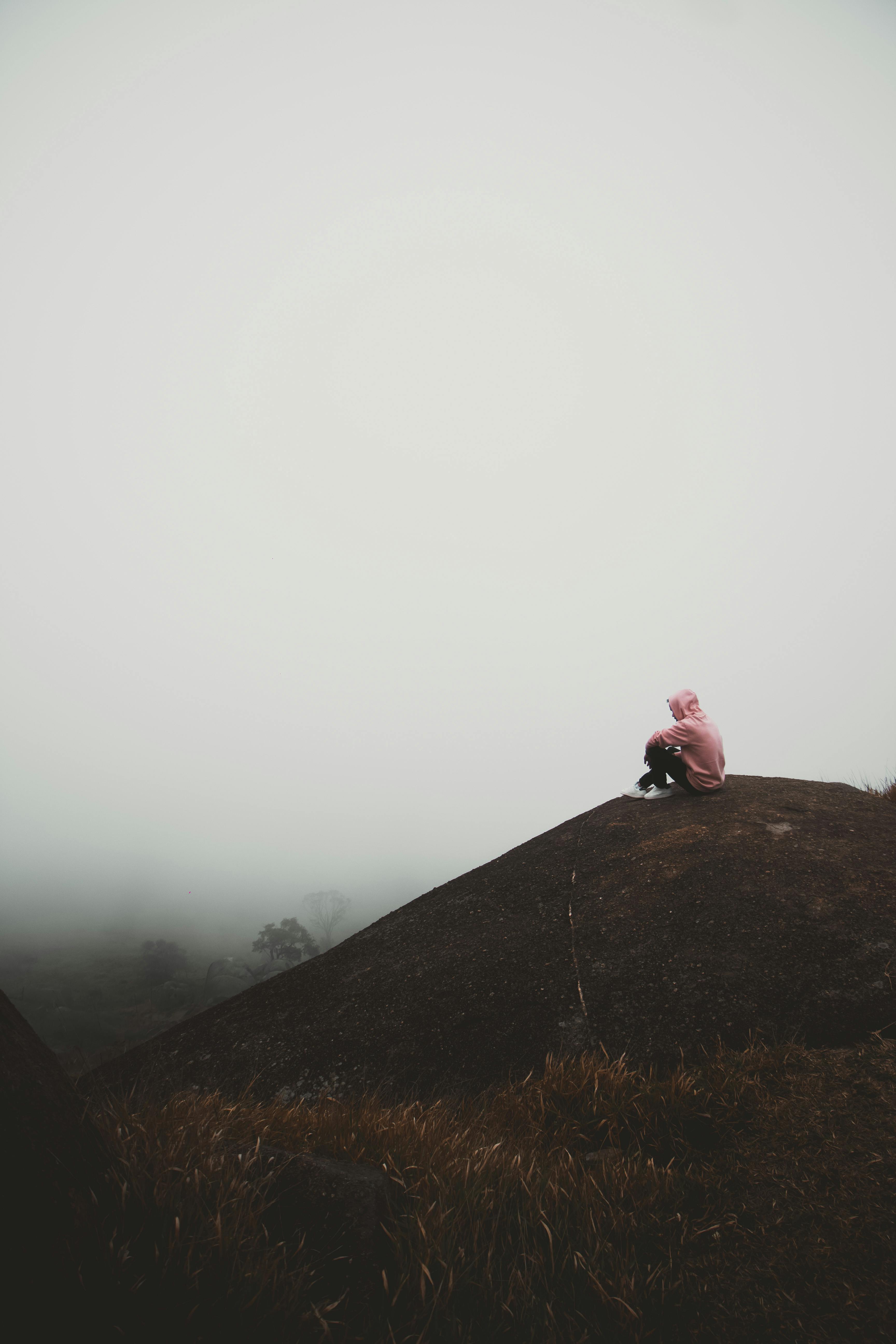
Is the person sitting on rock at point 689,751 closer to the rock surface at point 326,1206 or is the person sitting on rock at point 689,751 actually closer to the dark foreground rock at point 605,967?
the dark foreground rock at point 605,967

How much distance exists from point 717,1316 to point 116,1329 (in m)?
2.35

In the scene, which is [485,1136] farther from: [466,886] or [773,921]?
[466,886]

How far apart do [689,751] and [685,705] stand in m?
0.67

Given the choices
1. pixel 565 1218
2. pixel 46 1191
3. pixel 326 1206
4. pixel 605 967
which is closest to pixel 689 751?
pixel 605 967

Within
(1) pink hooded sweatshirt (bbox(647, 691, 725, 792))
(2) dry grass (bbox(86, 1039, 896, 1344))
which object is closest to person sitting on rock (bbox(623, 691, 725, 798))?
(1) pink hooded sweatshirt (bbox(647, 691, 725, 792))

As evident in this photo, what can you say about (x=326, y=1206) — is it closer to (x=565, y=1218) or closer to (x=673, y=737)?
(x=565, y=1218)

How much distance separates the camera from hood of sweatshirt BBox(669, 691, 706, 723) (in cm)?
850

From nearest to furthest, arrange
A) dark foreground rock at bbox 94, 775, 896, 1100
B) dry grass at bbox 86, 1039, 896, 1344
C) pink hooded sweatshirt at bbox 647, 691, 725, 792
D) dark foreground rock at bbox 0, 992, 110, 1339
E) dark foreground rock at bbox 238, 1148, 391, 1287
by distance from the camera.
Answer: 1. dark foreground rock at bbox 0, 992, 110, 1339
2. dry grass at bbox 86, 1039, 896, 1344
3. dark foreground rock at bbox 238, 1148, 391, 1287
4. dark foreground rock at bbox 94, 775, 896, 1100
5. pink hooded sweatshirt at bbox 647, 691, 725, 792

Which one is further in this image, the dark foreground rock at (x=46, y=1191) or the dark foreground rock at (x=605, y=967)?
the dark foreground rock at (x=605, y=967)

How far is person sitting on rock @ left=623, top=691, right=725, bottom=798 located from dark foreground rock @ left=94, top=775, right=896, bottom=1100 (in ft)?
1.38

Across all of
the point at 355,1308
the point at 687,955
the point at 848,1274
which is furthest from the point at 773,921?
the point at 355,1308

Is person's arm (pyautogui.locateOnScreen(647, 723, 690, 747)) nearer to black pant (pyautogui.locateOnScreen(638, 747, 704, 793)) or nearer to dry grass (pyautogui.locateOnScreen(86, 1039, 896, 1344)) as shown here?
black pant (pyautogui.locateOnScreen(638, 747, 704, 793))

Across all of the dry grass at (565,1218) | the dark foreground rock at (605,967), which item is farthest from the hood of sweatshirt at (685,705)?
the dry grass at (565,1218)

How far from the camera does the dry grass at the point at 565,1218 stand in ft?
7.27
